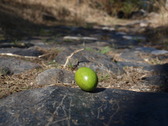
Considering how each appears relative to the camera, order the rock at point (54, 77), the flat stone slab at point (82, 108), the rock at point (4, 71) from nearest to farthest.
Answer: the flat stone slab at point (82, 108) < the rock at point (54, 77) < the rock at point (4, 71)

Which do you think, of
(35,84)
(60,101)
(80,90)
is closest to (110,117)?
(60,101)

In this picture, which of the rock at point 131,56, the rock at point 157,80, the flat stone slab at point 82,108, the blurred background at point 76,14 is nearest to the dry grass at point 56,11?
the blurred background at point 76,14

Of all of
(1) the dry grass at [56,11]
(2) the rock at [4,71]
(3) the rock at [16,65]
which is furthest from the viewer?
(1) the dry grass at [56,11]

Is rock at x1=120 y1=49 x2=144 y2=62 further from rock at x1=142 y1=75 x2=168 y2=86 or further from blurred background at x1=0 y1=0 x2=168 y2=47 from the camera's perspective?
blurred background at x1=0 y1=0 x2=168 y2=47

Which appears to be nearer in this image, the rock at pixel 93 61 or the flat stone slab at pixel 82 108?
the flat stone slab at pixel 82 108

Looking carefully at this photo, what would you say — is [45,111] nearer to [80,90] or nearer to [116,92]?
[80,90]

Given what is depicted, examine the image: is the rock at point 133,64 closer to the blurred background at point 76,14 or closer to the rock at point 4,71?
the rock at point 4,71
